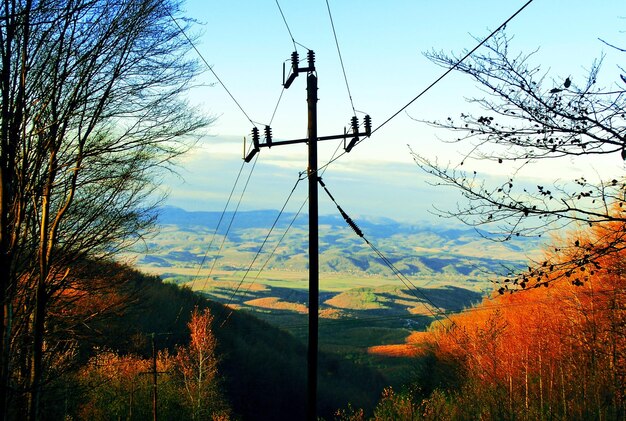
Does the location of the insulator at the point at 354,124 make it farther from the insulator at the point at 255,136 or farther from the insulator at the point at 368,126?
the insulator at the point at 255,136

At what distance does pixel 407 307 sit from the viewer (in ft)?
642

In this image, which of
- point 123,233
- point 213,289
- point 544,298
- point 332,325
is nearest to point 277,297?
point 213,289

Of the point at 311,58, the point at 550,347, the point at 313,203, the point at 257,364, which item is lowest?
the point at 257,364

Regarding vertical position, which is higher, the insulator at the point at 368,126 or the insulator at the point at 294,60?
the insulator at the point at 294,60

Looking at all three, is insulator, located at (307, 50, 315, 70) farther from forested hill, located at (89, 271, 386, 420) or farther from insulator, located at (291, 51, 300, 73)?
forested hill, located at (89, 271, 386, 420)

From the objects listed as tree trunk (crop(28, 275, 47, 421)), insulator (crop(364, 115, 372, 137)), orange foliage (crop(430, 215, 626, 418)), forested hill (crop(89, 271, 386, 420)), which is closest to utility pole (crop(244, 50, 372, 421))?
insulator (crop(364, 115, 372, 137))

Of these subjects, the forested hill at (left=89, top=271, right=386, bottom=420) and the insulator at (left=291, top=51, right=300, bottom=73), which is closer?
the insulator at (left=291, top=51, right=300, bottom=73)

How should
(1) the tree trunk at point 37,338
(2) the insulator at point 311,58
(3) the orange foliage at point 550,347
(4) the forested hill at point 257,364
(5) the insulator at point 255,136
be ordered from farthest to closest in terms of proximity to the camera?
(4) the forested hill at point 257,364
(3) the orange foliage at point 550,347
(5) the insulator at point 255,136
(2) the insulator at point 311,58
(1) the tree trunk at point 37,338

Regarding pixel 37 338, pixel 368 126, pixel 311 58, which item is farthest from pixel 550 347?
pixel 37 338

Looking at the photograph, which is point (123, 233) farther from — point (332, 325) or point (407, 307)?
point (407, 307)

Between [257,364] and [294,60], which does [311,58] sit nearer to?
[294,60]

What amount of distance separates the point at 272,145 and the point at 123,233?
376 cm

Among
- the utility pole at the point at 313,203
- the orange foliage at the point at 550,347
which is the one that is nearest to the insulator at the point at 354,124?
the utility pole at the point at 313,203

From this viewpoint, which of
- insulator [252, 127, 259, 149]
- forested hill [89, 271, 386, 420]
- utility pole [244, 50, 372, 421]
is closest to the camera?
utility pole [244, 50, 372, 421]
